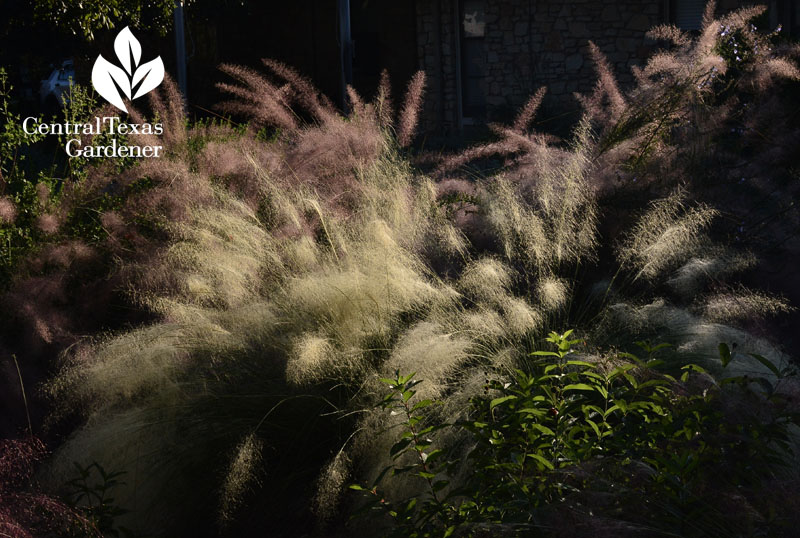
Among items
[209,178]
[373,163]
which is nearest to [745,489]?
[373,163]

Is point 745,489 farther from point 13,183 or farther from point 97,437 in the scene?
point 13,183

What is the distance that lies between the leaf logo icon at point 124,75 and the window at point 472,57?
5.16 meters

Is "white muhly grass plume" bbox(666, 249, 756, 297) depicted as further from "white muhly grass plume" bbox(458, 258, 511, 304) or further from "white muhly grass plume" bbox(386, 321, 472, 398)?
"white muhly grass plume" bbox(386, 321, 472, 398)

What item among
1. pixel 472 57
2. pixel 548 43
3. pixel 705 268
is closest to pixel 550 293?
pixel 705 268

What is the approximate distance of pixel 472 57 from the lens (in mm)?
12898

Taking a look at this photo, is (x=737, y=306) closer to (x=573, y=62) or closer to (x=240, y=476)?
(x=240, y=476)

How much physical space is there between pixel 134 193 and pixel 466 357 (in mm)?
2266

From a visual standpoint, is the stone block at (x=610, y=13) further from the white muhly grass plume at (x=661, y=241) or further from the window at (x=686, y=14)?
the white muhly grass plume at (x=661, y=241)

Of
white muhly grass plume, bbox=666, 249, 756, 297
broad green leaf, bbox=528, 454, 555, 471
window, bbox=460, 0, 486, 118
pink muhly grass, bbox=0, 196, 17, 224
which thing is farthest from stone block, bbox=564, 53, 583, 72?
broad green leaf, bbox=528, 454, 555, 471

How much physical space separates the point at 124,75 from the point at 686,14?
7.44m

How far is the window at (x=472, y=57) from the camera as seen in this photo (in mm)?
12758

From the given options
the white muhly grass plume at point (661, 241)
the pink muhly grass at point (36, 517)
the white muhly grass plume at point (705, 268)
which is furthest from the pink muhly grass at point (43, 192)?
the white muhly grass plume at point (705, 268)

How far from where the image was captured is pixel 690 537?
6.32ft

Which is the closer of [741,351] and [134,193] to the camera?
[741,351]
